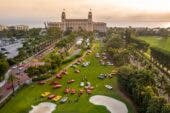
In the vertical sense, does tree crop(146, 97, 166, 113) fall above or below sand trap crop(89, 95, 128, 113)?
above

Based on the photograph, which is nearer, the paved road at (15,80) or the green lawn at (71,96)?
the green lawn at (71,96)

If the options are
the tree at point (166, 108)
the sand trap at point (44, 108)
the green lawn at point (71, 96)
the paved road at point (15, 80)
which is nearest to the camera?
the tree at point (166, 108)

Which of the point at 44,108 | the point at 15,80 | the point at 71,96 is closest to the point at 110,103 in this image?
the point at 71,96

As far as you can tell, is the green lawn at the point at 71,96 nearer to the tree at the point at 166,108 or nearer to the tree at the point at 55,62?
the tree at the point at 55,62

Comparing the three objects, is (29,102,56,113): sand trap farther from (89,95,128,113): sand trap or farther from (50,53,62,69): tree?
(50,53,62,69): tree

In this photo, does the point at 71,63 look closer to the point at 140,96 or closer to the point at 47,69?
the point at 47,69

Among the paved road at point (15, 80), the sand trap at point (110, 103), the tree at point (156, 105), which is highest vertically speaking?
the tree at point (156, 105)

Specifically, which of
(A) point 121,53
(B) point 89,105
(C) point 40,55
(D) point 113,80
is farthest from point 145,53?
(B) point 89,105

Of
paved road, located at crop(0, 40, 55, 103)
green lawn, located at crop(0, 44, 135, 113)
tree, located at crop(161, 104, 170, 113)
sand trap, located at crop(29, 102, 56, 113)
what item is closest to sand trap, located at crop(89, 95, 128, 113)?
green lawn, located at crop(0, 44, 135, 113)

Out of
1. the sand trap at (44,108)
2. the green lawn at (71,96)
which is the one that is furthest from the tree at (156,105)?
the sand trap at (44,108)
